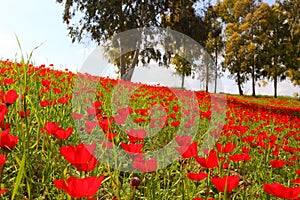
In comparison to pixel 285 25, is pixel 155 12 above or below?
below

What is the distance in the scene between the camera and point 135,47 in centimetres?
1838

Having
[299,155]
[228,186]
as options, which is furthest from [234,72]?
[228,186]

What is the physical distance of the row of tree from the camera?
17625 millimetres

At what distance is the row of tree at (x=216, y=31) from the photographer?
17.6m

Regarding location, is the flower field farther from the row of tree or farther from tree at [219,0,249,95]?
tree at [219,0,249,95]

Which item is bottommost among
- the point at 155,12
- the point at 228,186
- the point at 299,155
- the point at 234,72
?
the point at 299,155

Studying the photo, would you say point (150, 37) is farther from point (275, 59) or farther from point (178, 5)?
point (275, 59)

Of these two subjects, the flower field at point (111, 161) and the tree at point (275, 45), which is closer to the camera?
the flower field at point (111, 161)

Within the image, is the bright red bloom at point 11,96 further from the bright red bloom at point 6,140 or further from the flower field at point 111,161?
the bright red bloom at point 6,140

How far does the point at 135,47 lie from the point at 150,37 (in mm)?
1033

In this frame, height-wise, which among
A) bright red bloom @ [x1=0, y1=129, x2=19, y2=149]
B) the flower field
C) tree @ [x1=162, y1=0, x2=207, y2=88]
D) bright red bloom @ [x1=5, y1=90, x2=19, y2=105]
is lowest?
the flower field

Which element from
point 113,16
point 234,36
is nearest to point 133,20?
point 113,16

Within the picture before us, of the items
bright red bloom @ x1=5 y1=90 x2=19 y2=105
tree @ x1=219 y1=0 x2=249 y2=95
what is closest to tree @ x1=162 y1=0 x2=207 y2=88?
tree @ x1=219 y1=0 x2=249 y2=95

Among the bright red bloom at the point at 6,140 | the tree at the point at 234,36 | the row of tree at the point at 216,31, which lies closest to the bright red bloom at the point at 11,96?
the bright red bloom at the point at 6,140
